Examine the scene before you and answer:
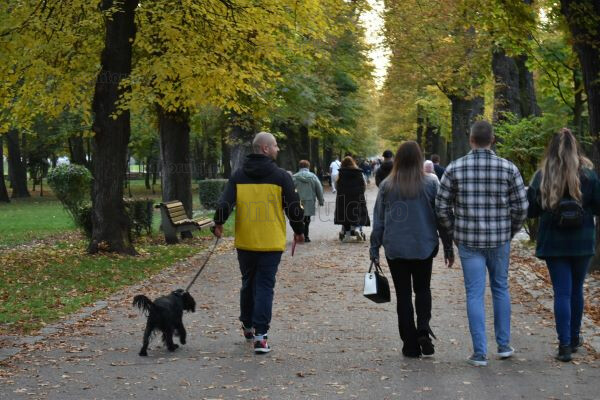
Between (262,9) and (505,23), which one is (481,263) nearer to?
(505,23)

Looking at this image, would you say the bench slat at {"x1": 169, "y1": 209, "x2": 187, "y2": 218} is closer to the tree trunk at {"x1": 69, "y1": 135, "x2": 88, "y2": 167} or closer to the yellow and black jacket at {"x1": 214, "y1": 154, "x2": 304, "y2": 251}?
the yellow and black jacket at {"x1": 214, "y1": 154, "x2": 304, "y2": 251}

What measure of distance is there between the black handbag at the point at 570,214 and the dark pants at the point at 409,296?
1095mm

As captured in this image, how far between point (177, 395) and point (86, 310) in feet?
14.1

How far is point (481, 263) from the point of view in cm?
714

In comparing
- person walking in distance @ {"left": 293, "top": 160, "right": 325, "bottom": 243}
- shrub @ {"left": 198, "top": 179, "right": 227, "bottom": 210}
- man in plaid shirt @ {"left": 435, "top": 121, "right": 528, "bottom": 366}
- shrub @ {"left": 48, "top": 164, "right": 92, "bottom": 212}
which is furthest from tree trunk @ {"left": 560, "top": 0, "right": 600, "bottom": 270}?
shrub @ {"left": 198, "top": 179, "right": 227, "bottom": 210}

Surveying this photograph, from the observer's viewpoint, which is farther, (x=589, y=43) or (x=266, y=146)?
→ (x=589, y=43)

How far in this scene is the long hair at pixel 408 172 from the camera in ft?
24.0

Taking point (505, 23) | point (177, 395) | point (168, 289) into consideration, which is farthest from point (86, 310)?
point (505, 23)

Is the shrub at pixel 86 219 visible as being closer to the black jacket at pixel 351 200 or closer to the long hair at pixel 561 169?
the black jacket at pixel 351 200

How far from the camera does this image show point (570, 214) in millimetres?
7105

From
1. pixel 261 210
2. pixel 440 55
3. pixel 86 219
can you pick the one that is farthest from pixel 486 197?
pixel 440 55

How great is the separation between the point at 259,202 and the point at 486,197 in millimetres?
1969

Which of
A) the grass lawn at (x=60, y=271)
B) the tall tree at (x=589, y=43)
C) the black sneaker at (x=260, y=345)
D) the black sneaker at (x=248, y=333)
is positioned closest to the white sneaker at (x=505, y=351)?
the black sneaker at (x=260, y=345)

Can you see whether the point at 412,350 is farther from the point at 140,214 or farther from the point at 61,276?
the point at 140,214
